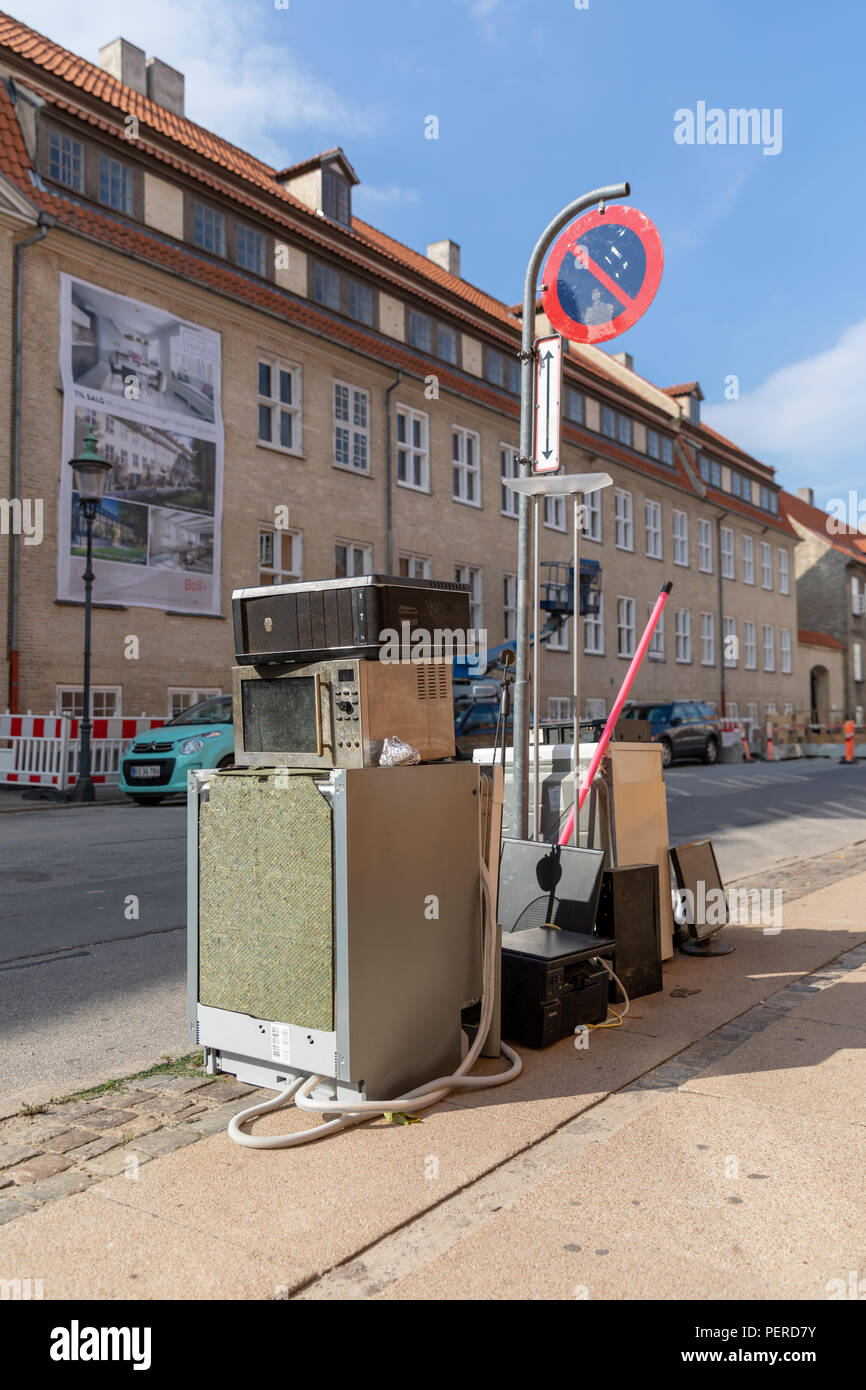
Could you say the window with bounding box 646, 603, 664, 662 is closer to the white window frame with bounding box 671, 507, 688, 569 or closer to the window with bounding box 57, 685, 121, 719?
the white window frame with bounding box 671, 507, 688, 569

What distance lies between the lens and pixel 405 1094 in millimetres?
3734

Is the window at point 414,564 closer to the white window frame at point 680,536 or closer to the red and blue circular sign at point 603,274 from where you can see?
the white window frame at point 680,536

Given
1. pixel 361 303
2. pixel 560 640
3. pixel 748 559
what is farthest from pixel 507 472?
pixel 748 559

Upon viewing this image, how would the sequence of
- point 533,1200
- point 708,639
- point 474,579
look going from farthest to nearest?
point 708,639 → point 474,579 → point 533,1200

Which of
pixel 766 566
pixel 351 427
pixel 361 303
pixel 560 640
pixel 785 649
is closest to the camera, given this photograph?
pixel 351 427

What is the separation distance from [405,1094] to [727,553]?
4633 cm

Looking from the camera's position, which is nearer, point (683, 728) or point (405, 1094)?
point (405, 1094)

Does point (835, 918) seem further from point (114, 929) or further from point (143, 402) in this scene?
point (143, 402)

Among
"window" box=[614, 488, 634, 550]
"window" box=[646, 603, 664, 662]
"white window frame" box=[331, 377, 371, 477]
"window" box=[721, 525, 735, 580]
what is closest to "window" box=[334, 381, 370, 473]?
"white window frame" box=[331, 377, 371, 477]

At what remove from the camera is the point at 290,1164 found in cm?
327

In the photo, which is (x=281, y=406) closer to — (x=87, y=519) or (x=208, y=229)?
(x=208, y=229)

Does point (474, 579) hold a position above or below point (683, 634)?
above

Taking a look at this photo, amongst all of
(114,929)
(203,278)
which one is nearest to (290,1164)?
(114,929)
